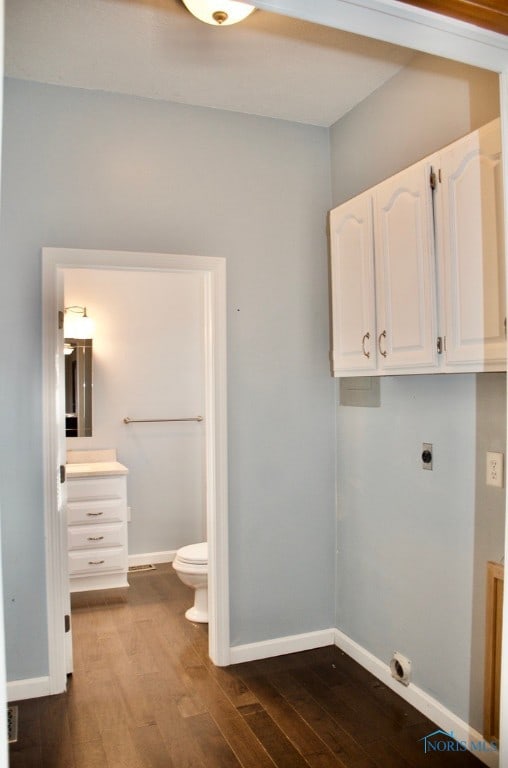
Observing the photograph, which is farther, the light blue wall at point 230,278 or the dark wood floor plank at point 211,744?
the light blue wall at point 230,278

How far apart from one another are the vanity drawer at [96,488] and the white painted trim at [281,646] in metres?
1.59

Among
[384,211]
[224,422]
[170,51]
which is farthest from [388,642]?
[170,51]

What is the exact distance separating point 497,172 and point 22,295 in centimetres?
205

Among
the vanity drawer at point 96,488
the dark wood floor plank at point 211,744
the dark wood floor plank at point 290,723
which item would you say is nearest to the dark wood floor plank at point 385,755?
the dark wood floor plank at point 290,723

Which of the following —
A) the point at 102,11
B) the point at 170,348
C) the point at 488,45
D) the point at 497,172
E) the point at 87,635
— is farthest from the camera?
the point at 170,348

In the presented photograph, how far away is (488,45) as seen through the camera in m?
1.62

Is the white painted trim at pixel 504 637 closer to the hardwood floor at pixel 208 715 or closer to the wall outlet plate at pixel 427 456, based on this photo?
the hardwood floor at pixel 208 715

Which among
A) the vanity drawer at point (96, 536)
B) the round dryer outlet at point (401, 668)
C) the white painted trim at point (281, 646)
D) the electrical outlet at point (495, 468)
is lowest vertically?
the white painted trim at point (281, 646)

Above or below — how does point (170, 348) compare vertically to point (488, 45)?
below

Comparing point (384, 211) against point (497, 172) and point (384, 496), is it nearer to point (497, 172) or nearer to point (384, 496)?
point (497, 172)

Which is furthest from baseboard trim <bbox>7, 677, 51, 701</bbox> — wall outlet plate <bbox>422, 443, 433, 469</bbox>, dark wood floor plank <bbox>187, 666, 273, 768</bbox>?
wall outlet plate <bbox>422, 443, 433, 469</bbox>

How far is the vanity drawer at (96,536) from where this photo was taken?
4215 millimetres

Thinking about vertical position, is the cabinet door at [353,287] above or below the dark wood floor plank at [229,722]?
above

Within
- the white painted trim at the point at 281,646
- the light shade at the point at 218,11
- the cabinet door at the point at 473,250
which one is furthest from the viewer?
the white painted trim at the point at 281,646
